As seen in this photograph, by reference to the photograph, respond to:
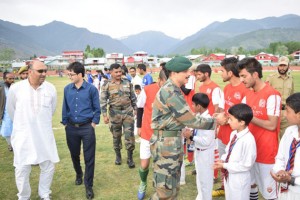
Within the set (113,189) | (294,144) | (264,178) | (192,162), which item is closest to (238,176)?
(264,178)

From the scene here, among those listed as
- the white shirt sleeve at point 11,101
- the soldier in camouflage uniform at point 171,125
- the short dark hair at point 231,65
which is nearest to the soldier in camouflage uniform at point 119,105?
the white shirt sleeve at point 11,101

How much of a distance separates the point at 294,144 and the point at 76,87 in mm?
3726

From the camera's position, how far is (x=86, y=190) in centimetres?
488

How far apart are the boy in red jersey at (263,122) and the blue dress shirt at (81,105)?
2752 mm

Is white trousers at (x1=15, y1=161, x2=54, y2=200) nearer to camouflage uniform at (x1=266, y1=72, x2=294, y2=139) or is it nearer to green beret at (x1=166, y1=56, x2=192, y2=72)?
green beret at (x1=166, y1=56, x2=192, y2=72)

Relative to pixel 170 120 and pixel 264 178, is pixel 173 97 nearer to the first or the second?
pixel 170 120

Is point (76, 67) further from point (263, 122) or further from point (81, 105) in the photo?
point (263, 122)

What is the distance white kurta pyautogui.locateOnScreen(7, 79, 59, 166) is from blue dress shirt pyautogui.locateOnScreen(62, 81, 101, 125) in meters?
0.51

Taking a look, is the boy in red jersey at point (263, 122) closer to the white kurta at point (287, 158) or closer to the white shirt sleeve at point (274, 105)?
the white shirt sleeve at point (274, 105)

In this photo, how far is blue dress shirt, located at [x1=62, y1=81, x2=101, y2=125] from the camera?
4766 mm

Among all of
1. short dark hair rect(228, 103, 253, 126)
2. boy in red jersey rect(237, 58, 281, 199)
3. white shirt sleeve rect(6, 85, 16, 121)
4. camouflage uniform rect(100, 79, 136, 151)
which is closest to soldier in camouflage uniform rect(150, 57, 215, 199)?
short dark hair rect(228, 103, 253, 126)

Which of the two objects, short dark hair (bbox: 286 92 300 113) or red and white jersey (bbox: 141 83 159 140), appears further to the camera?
red and white jersey (bbox: 141 83 159 140)

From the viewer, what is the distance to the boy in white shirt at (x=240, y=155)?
326 cm

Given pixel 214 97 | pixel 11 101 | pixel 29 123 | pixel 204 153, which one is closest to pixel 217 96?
pixel 214 97
